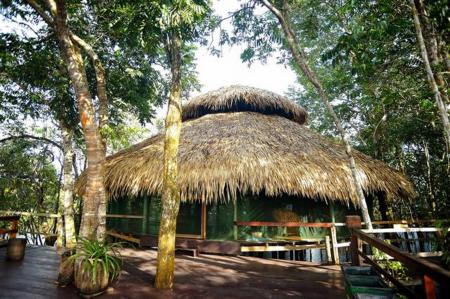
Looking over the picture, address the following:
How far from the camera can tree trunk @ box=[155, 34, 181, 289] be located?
3.70 meters

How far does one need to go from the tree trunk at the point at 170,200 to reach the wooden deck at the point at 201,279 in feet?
0.81

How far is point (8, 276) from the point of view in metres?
4.20

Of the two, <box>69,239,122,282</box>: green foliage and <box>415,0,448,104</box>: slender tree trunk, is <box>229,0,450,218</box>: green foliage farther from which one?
<box>69,239,122,282</box>: green foliage

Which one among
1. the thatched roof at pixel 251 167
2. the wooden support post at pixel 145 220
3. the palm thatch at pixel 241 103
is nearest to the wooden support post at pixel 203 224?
the thatched roof at pixel 251 167

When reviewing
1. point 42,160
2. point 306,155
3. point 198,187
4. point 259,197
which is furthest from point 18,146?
point 306,155

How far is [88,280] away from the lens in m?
3.52

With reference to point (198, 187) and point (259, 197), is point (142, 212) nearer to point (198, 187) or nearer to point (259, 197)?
point (198, 187)

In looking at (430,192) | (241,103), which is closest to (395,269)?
(430,192)

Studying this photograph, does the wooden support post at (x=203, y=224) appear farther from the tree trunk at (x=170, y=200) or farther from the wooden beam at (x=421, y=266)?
the wooden beam at (x=421, y=266)

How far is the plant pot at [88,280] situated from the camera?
3512 mm

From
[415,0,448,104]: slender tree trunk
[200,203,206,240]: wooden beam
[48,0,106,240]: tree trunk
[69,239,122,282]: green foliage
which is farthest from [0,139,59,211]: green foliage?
[415,0,448,104]: slender tree trunk

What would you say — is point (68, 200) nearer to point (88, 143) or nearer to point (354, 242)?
point (88, 143)

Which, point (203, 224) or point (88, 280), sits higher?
point (203, 224)

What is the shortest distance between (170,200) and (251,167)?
3.50m
